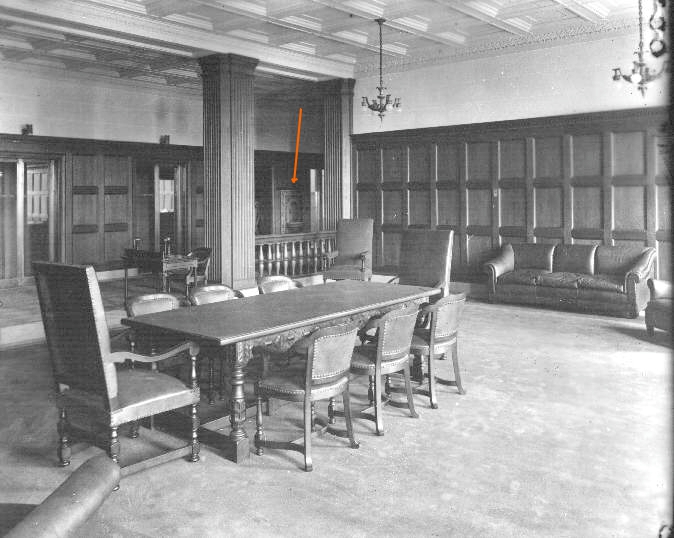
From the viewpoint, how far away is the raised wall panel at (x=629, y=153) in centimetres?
915

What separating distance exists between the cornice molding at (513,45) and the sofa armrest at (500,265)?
3228mm

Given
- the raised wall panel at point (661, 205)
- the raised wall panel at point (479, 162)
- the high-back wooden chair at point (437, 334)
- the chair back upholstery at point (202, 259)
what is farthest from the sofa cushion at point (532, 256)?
the high-back wooden chair at point (437, 334)

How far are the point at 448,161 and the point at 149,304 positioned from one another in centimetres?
748

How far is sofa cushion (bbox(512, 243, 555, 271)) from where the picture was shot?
9.68m

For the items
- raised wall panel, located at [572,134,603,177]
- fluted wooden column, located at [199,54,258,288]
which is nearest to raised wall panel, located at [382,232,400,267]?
fluted wooden column, located at [199,54,258,288]

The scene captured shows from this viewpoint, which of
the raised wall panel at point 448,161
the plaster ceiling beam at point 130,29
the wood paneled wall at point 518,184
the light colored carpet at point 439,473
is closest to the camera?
the light colored carpet at point 439,473

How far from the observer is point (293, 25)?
9016 millimetres

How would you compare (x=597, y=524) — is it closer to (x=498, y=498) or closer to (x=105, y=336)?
(x=498, y=498)

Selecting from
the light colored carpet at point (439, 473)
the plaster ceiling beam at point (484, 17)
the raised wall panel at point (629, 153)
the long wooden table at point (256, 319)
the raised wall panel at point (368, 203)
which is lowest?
the light colored carpet at point (439, 473)

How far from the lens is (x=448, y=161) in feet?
36.2

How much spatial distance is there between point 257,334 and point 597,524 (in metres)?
2.11

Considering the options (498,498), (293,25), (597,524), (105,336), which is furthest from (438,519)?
(293,25)

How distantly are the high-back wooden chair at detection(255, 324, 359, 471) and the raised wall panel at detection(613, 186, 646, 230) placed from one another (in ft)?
22.5

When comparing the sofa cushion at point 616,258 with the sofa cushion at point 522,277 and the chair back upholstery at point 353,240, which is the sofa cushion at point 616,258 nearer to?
the sofa cushion at point 522,277
